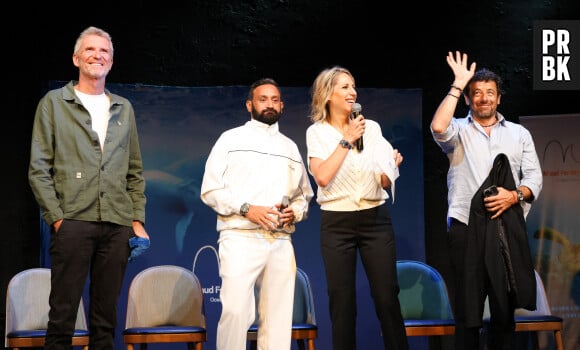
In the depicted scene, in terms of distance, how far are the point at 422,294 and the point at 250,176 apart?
1587 millimetres

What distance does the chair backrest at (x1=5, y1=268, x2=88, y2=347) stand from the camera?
470 centimetres

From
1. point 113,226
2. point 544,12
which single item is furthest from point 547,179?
point 113,226

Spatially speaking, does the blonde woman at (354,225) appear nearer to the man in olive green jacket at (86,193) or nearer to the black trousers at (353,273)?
the black trousers at (353,273)

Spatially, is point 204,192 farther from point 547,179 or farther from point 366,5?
point 547,179

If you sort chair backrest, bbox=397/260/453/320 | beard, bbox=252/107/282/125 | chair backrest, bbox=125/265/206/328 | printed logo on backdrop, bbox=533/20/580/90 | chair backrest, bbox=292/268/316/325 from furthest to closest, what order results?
printed logo on backdrop, bbox=533/20/580/90, chair backrest, bbox=397/260/453/320, chair backrest, bbox=292/268/316/325, chair backrest, bbox=125/265/206/328, beard, bbox=252/107/282/125

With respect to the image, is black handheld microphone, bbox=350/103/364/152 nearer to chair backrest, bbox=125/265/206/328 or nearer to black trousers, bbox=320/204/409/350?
black trousers, bbox=320/204/409/350

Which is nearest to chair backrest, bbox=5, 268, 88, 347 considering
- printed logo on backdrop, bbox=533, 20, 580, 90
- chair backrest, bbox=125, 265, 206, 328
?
chair backrest, bbox=125, 265, 206, 328

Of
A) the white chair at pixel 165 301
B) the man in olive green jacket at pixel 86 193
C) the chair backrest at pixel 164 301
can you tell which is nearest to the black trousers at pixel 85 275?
the man in olive green jacket at pixel 86 193

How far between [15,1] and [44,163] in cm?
241

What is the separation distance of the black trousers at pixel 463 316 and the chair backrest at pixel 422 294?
1.81 ft

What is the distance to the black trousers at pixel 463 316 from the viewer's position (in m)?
4.36

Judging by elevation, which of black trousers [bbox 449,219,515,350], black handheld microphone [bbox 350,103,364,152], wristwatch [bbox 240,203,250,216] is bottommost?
black trousers [bbox 449,219,515,350]

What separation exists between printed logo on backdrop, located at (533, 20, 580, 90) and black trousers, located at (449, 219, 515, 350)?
2.26m

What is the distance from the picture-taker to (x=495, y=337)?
14.5 ft
